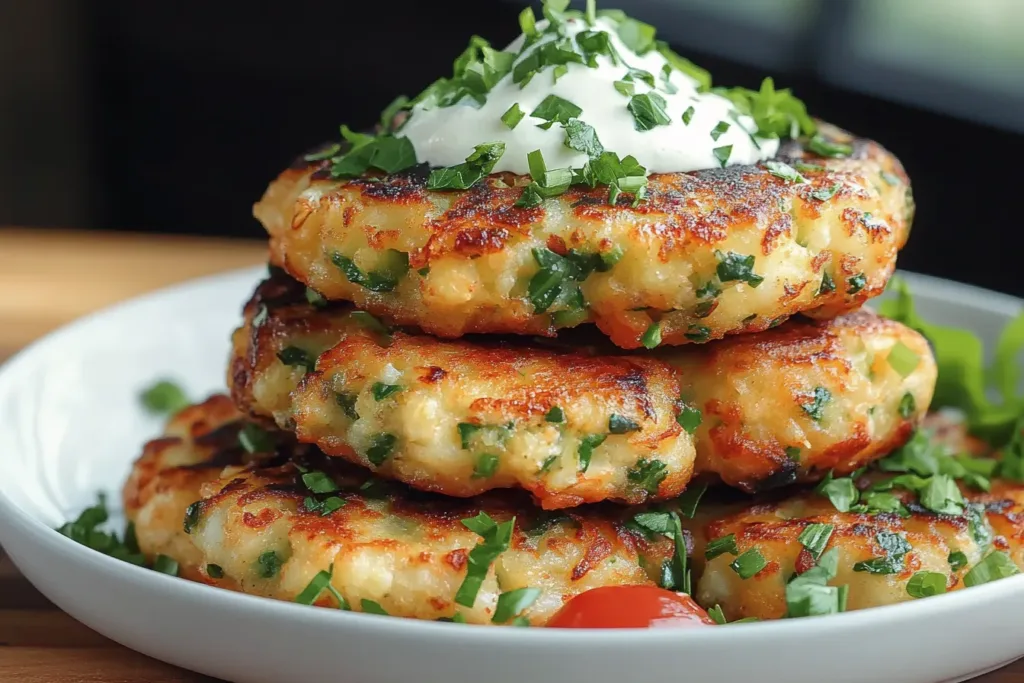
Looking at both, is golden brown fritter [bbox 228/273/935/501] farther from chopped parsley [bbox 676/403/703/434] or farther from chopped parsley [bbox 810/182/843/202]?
chopped parsley [bbox 810/182/843/202]

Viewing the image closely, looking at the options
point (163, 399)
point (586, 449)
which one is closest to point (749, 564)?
point (586, 449)

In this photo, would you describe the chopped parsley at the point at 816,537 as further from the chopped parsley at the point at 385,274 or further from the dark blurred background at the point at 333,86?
the dark blurred background at the point at 333,86

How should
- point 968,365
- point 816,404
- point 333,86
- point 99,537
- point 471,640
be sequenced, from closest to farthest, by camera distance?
point 471,640
point 816,404
point 99,537
point 968,365
point 333,86

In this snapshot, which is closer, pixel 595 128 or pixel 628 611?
pixel 628 611

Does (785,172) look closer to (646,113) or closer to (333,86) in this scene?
(646,113)

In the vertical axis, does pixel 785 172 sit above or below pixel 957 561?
above

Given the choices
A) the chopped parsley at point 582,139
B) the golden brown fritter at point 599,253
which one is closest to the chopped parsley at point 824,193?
the golden brown fritter at point 599,253
